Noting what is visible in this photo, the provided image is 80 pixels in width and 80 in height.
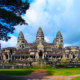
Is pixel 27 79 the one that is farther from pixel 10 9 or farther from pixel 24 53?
pixel 24 53

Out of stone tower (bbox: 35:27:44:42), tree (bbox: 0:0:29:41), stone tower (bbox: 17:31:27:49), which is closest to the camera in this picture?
tree (bbox: 0:0:29:41)

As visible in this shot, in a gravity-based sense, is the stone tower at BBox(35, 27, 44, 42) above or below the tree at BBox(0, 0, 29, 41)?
above

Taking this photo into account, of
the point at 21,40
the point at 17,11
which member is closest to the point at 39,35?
the point at 21,40

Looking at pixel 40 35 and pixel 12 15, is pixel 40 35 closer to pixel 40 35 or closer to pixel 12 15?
pixel 40 35

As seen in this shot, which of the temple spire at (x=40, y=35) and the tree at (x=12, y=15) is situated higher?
the temple spire at (x=40, y=35)

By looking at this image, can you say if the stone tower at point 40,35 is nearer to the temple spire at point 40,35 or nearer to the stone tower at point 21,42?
the temple spire at point 40,35

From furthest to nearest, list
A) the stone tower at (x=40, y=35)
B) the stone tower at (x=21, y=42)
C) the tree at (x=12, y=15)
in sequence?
1. the stone tower at (x=21, y=42)
2. the stone tower at (x=40, y=35)
3. the tree at (x=12, y=15)

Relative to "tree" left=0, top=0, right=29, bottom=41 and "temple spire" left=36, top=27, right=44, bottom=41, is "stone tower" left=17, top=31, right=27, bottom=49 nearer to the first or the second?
"temple spire" left=36, top=27, right=44, bottom=41

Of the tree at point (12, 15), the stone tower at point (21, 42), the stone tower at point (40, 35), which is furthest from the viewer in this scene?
the stone tower at point (21, 42)

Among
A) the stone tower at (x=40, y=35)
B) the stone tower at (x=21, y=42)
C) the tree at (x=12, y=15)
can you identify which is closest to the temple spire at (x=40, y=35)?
the stone tower at (x=40, y=35)

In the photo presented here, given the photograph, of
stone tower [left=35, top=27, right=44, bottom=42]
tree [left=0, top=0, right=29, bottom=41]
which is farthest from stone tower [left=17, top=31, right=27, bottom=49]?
tree [left=0, top=0, right=29, bottom=41]

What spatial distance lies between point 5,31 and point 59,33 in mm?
88565

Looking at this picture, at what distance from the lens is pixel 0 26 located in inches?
766

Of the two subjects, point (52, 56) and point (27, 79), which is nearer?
point (27, 79)
